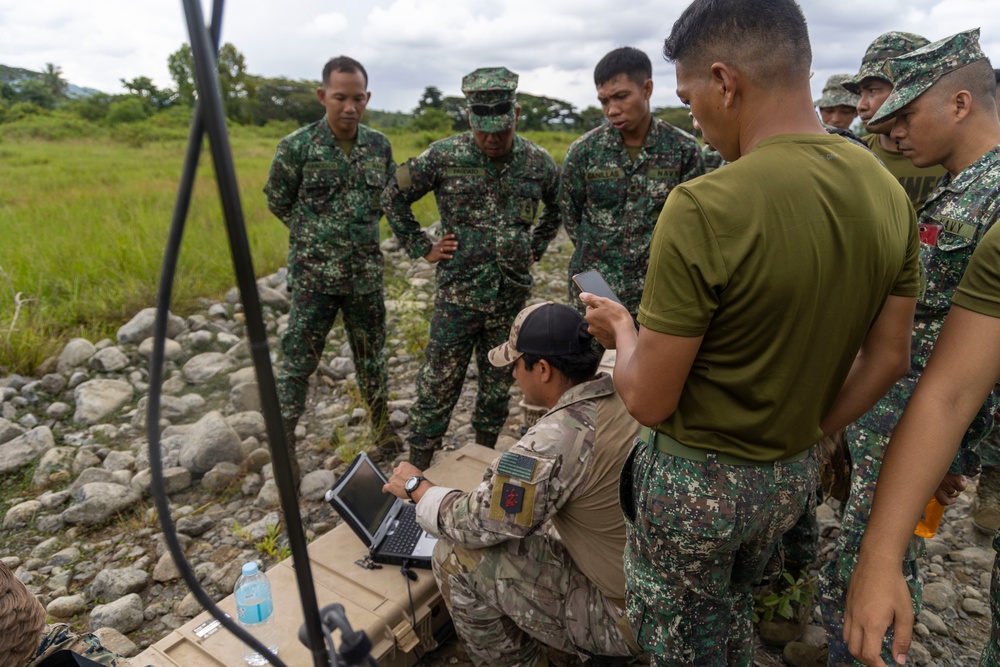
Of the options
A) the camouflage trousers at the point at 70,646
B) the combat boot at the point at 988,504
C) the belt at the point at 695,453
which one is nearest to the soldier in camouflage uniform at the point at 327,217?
the camouflage trousers at the point at 70,646

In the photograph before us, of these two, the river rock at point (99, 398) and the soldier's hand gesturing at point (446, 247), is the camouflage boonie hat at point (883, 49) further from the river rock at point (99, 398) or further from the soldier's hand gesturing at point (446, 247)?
the river rock at point (99, 398)

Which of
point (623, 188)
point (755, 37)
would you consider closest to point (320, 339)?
point (623, 188)

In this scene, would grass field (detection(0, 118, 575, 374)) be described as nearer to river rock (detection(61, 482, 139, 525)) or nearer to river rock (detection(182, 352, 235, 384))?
river rock (detection(182, 352, 235, 384))

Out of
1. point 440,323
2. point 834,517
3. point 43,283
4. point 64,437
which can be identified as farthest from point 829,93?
point 43,283

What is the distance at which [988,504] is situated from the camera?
292cm

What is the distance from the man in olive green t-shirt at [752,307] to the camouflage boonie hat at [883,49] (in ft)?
8.33

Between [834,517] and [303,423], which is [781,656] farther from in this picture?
Answer: [303,423]

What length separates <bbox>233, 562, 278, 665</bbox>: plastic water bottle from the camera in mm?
1904

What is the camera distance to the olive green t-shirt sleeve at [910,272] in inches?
52.4

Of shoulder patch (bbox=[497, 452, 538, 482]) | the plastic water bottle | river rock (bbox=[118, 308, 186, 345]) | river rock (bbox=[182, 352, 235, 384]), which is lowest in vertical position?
river rock (bbox=[182, 352, 235, 384])

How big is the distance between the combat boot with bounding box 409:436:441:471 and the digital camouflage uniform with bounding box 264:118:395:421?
0.67 meters

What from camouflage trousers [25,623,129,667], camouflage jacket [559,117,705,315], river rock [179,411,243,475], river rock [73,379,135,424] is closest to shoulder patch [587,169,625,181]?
camouflage jacket [559,117,705,315]

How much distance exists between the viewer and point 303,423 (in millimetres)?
4039

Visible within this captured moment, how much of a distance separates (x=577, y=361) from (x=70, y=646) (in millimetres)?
1494
